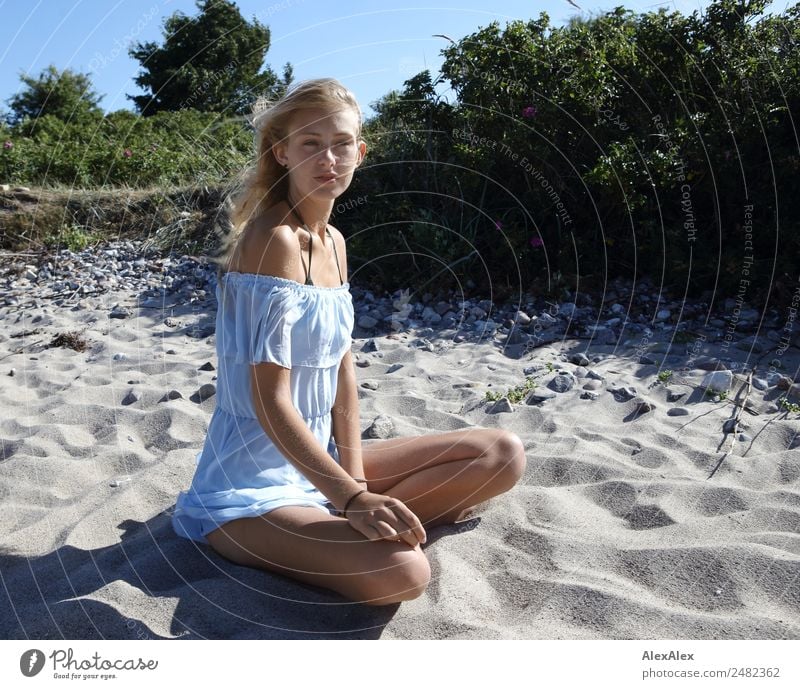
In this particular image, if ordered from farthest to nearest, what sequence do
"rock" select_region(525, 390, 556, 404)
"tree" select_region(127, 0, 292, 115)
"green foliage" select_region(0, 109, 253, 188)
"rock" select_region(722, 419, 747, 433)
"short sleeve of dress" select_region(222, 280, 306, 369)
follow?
"green foliage" select_region(0, 109, 253, 188) → "tree" select_region(127, 0, 292, 115) → "rock" select_region(525, 390, 556, 404) → "rock" select_region(722, 419, 747, 433) → "short sleeve of dress" select_region(222, 280, 306, 369)

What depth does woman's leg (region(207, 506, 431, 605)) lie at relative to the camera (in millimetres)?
2340

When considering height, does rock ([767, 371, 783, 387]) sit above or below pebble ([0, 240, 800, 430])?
below

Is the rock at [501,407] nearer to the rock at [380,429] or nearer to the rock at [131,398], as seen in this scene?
the rock at [380,429]

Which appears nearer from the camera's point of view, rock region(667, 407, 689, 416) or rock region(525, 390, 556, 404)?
rock region(667, 407, 689, 416)

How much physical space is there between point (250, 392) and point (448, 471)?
79 cm

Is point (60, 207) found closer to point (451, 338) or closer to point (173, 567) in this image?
point (451, 338)

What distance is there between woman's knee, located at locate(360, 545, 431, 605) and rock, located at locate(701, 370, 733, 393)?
2364mm

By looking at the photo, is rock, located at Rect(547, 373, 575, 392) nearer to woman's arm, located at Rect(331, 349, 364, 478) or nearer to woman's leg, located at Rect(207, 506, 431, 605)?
woman's arm, located at Rect(331, 349, 364, 478)

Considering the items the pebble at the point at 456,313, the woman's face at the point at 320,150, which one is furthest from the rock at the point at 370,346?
the woman's face at the point at 320,150

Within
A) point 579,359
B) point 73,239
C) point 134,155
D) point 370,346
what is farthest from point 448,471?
point 134,155

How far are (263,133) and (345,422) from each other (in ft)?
3.48

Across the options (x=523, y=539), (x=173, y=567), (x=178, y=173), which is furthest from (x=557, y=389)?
(x=178, y=173)

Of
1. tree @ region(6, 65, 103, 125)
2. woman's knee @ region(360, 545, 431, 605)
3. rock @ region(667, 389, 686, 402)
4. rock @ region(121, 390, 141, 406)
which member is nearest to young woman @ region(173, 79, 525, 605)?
woman's knee @ region(360, 545, 431, 605)

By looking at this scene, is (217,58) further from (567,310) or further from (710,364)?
(710,364)
